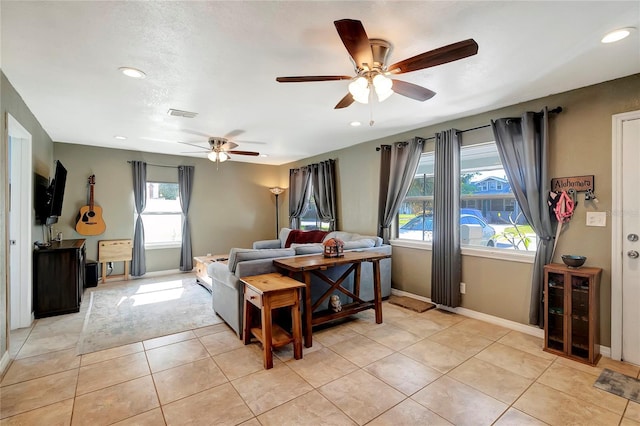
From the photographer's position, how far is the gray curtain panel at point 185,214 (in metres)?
6.27

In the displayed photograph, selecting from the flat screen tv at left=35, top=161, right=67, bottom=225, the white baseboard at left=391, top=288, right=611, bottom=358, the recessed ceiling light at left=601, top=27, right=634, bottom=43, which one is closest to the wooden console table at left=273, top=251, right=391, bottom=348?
the white baseboard at left=391, top=288, right=611, bottom=358

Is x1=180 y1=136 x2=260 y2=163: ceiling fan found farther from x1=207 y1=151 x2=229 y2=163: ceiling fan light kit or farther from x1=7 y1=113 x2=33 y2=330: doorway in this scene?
x1=7 y1=113 x2=33 y2=330: doorway

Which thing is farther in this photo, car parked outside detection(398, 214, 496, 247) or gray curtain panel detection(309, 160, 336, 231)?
gray curtain panel detection(309, 160, 336, 231)

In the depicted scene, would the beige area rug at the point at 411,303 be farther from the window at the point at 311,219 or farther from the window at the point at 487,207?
the window at the point at 311,219

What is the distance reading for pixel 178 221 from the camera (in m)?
6.43

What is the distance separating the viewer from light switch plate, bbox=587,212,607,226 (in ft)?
8.97

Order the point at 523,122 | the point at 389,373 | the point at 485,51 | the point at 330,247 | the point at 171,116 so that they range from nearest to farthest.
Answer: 1. the point at 485,51
2. the point at 389,373
3. the point at 523,122
4. the point at 330,247
5. the point at 171,116

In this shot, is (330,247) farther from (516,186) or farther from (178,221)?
(178,221)

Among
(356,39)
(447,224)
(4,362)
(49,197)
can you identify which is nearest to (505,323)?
(447,224)

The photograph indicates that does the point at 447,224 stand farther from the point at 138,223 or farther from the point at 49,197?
the point at 138,223

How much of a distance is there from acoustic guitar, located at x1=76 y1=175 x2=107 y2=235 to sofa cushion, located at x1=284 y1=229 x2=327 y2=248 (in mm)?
3473

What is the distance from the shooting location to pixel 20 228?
3352 mm

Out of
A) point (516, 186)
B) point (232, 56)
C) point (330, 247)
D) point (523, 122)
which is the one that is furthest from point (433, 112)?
point (232, 56)

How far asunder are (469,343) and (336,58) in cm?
300
